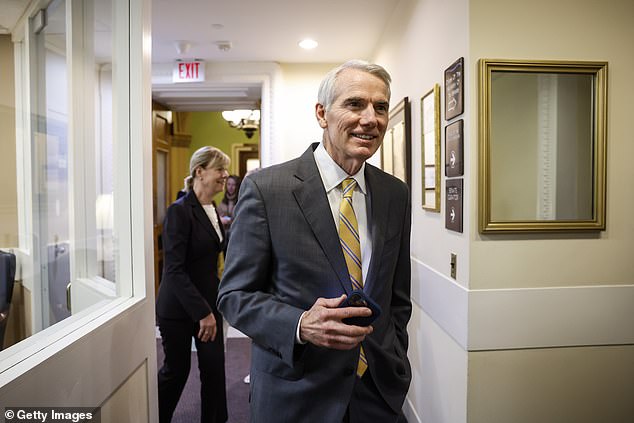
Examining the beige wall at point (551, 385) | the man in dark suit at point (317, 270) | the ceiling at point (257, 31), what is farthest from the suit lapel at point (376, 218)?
the ceiling at point (257, 31)

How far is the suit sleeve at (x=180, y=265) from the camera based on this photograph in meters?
2.21

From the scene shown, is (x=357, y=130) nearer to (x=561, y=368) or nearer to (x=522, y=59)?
(x=522, y=59)

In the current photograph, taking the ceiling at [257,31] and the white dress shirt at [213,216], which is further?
the ceiling at [257,31]

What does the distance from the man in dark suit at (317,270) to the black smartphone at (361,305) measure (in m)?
0.12

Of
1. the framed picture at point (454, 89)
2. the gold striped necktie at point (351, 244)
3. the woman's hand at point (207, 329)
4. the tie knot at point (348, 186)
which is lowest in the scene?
the woman's hand at point (207, 329)

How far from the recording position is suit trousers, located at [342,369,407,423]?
123cm

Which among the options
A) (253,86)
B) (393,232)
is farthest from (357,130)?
(253,86)

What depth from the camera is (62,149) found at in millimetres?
1567

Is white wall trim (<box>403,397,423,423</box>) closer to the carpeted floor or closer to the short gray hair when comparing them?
the carpeted floor

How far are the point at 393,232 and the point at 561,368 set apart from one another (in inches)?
42.0

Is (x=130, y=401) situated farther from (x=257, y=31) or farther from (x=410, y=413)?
(x=257, y=31)

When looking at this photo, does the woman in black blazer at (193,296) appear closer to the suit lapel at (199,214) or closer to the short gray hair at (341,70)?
the suit lapel at (199,214)

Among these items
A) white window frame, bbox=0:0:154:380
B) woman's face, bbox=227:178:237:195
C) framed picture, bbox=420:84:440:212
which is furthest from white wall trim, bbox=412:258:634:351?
woman's face, bbox=227:178:237:195

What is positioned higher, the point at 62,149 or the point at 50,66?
the point at 50,66
